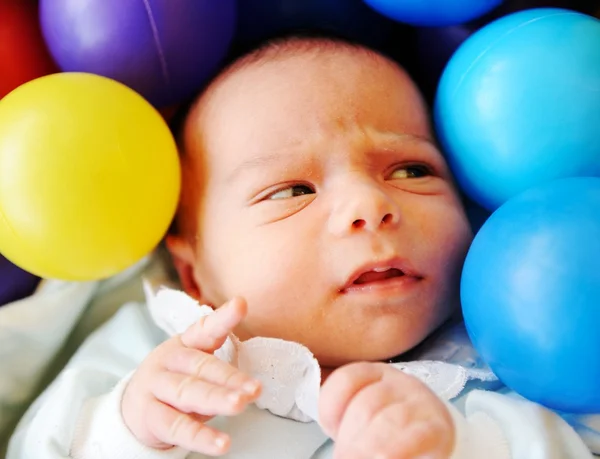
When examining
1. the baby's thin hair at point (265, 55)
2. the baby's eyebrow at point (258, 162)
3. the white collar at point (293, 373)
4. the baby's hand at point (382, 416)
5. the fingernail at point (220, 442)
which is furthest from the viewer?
the baby's thin hair at point (265, 55)

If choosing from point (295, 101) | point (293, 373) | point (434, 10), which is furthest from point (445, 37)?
point (293, 373)

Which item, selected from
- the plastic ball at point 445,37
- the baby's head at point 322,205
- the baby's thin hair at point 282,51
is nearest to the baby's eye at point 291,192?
the baby's head at point 322,205

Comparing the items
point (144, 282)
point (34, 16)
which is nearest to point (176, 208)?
point (144, 282)

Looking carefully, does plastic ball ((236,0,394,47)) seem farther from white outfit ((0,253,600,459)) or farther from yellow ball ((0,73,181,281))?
white outfit ((0,253,600,459))

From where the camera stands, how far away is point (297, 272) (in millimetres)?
996

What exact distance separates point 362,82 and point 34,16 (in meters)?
0.56

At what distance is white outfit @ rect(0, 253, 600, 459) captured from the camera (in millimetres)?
890

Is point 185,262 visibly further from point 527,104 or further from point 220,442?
point 527,104

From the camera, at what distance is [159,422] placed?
33.8 inches

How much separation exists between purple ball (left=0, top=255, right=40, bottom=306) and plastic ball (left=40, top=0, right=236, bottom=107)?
0.33 meters

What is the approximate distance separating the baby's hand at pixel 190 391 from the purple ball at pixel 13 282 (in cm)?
33

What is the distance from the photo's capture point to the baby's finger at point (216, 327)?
846mm

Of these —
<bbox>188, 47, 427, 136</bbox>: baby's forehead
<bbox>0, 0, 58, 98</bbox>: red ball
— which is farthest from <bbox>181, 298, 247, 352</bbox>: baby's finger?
<bbox>0, 0, 58, 98</bbox>: red ball

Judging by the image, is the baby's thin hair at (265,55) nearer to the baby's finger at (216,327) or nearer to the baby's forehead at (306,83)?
the baby's forehead at (306,83)
